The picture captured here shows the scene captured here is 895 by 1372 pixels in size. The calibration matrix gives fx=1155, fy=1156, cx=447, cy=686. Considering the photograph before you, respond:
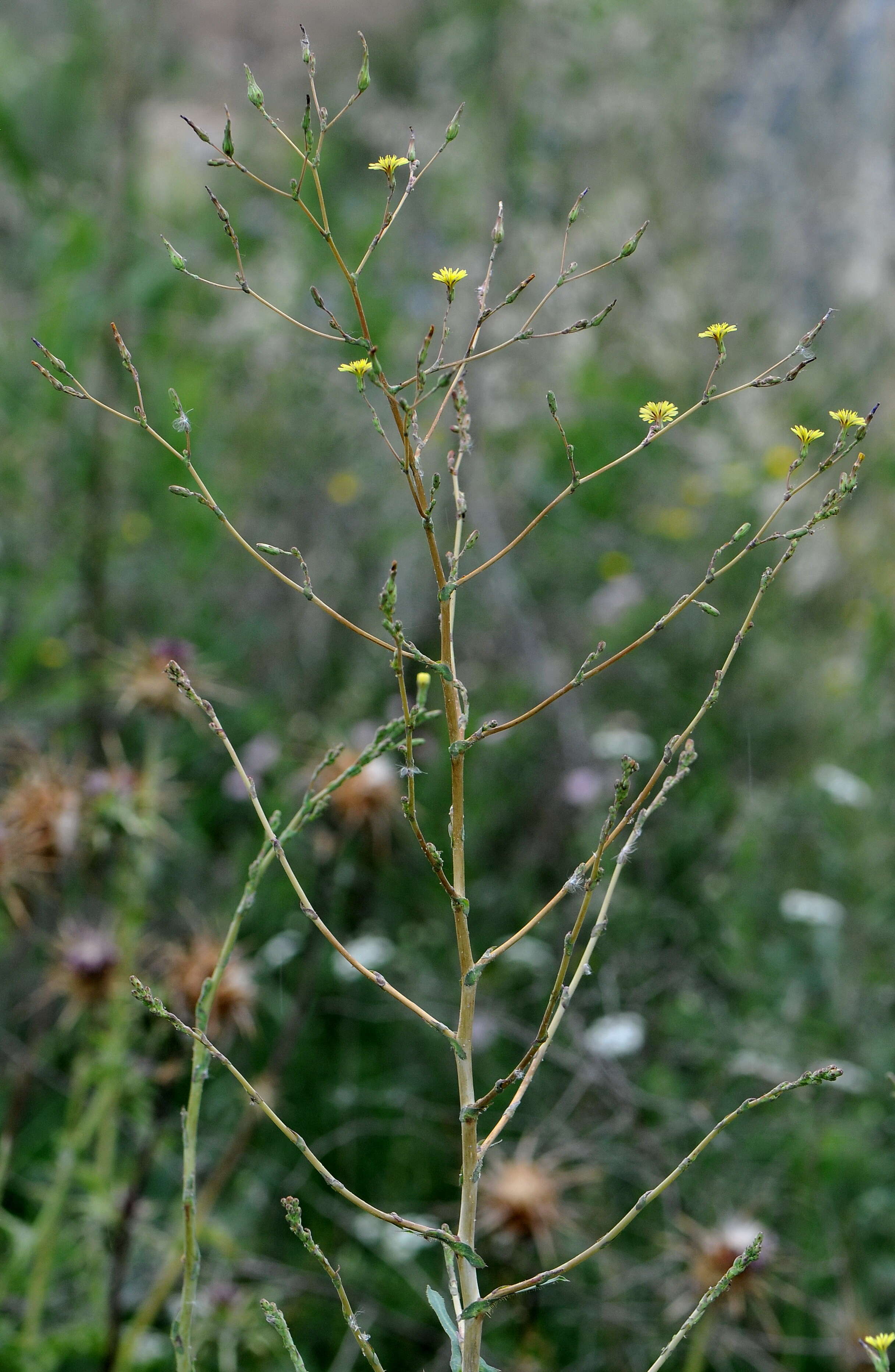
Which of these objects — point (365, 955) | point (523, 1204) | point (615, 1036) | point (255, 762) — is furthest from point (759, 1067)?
point (255, 762)

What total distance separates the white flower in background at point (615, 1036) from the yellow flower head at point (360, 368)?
155cm

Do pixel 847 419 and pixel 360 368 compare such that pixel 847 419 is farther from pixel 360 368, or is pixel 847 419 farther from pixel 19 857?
pixel 19 857

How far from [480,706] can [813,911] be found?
1.10 metres

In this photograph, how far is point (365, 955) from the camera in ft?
7.36

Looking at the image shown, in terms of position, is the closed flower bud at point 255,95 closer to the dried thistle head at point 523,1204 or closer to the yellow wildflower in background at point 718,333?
the yellow wildflower in background at point 718,333

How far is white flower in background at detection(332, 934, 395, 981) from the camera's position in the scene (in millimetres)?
2250

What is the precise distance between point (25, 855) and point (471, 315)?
3.30 meters

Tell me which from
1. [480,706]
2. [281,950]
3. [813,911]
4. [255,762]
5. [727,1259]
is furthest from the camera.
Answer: [480,706]

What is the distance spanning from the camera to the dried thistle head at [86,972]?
1.80 metres

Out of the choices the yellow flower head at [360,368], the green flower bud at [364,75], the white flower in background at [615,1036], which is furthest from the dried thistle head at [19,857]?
the green flower bud at [364,75]

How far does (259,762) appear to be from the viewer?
259 centimetres

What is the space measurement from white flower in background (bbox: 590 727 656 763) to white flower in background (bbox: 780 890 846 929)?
46 cm

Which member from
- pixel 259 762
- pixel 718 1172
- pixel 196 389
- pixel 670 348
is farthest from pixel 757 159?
pixel 718 1172

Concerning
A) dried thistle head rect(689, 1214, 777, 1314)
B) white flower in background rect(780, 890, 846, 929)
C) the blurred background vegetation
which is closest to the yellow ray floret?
the blurred background vegetation
